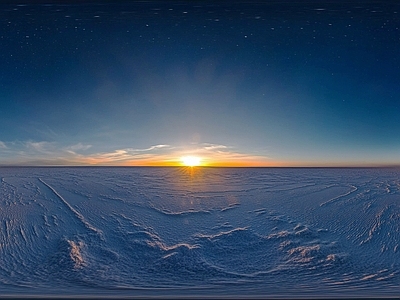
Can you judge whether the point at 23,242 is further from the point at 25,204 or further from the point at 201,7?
the point at 201,7

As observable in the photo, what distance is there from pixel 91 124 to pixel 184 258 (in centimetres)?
83

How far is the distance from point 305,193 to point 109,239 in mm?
1281

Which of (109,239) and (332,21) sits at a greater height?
(332,21)

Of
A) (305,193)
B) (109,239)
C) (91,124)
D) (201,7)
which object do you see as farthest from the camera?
(305,193)

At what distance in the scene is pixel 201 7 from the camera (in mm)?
959

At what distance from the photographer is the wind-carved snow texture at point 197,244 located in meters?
0.83

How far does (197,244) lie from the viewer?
1.03 meters

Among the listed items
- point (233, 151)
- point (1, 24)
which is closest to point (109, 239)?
point (233, 151)

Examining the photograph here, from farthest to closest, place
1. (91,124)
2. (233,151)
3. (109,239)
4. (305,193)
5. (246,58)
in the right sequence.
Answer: (305,193), (233,151), (91,124), (246,58), (109,239)

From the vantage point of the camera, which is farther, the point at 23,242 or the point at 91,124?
the point at 91,124

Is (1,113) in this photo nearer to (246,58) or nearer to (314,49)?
(246,58)

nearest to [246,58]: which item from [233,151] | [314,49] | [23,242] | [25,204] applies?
[314,49]

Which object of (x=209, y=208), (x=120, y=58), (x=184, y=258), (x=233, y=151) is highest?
(x=120, y=58)

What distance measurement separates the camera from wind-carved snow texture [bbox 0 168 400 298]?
826 millimetres
